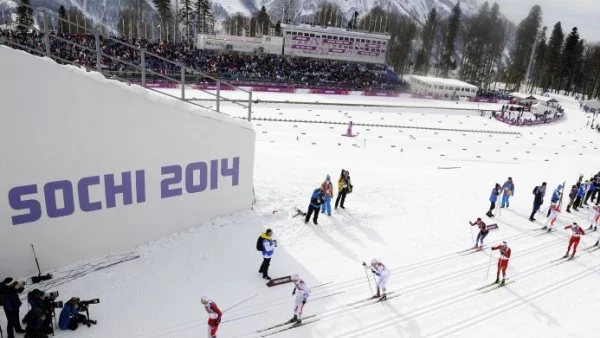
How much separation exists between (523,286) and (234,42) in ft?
153

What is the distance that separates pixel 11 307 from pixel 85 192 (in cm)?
256

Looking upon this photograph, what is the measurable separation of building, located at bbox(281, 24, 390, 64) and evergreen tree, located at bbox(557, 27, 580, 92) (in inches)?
1332

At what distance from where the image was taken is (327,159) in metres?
18.9

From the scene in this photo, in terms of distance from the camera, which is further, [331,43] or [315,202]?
[331,43]

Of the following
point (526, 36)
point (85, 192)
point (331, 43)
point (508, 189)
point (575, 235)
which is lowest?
point (575, 235)

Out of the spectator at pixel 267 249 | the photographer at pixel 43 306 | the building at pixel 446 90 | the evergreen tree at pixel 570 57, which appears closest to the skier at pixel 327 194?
the spectator at pixel 267 249

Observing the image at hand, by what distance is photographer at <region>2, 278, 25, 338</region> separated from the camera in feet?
20.3

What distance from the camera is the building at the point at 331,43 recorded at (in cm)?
5066

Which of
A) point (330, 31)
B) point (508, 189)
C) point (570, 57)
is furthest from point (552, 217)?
point (570, 57)

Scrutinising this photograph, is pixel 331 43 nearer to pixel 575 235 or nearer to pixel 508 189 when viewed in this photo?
pixel 508 189

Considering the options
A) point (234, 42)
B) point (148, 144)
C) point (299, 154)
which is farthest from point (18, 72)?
point (234, 42)

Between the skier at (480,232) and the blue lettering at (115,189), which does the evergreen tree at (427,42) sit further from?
the blue lettering at (115,189)

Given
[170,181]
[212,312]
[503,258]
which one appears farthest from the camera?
[170,181]

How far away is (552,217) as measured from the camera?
39.0 feet
